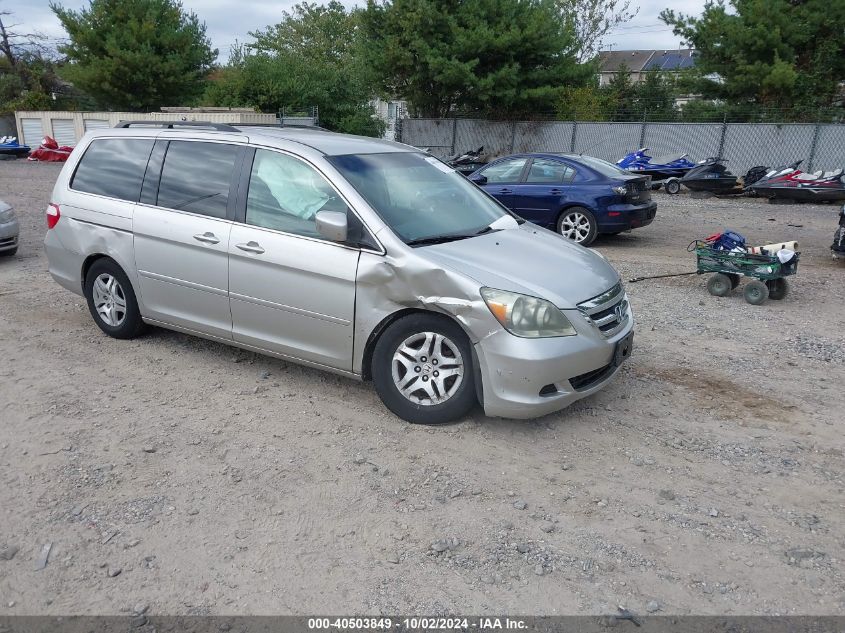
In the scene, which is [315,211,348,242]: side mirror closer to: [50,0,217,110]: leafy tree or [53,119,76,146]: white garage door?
[50,0,217,110]: leafy tree

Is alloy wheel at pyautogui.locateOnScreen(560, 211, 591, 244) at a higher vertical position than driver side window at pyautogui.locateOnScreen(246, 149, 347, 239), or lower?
lower

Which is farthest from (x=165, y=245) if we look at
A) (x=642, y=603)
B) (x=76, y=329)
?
(x=642, y=603)

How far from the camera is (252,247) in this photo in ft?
15.6

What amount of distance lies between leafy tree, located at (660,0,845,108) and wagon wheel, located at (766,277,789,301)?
62.5ft

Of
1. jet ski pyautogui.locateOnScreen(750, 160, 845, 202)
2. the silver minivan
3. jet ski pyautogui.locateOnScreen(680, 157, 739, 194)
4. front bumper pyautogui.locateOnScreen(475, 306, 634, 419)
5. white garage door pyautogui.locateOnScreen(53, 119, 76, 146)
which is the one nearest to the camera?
front bumper pyautogui.locateOnScreen(475, 306, 634, 419)

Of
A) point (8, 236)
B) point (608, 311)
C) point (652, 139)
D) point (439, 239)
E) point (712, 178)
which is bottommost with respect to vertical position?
point (8, 236)

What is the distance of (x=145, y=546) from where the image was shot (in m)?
3.23

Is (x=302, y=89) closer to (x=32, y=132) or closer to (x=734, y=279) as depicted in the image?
(x=32, y=132)

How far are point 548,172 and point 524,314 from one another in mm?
7716

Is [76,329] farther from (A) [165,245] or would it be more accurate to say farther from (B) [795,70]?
(B) [795,70]

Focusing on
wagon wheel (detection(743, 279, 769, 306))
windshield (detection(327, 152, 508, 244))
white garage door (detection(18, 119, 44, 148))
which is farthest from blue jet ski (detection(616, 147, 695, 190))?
white garage door (detection(18, 119, 44, 148))

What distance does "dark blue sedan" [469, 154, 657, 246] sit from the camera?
1073cm

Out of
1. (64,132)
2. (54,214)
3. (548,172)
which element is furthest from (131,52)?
(54,214)

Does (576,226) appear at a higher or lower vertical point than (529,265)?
lower
